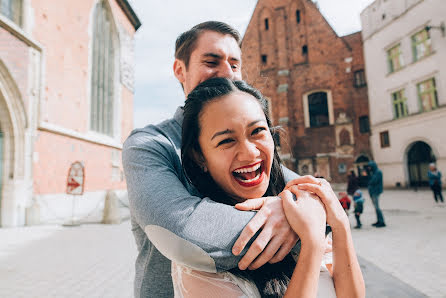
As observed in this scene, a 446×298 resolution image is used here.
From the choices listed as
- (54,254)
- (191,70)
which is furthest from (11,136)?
(191,70)

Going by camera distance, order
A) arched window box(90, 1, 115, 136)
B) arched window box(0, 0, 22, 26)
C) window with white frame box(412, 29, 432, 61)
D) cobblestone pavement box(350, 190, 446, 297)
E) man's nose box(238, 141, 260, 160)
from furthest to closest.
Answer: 1. window with white frame box(412, 29, 432, 61)
2. arched window box(90, 1, 115, 136)
3. arched window box(0, 0, 22, 26)
4. cobblestone pavement box(350, 190, 446, 297)
5. man's nose box(238, 141, 260, 160)

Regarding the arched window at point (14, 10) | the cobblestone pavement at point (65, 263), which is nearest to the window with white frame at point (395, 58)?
the cobblestone pavement at point (65, 263)

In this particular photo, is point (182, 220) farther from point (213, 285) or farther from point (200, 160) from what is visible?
point (200, 160)

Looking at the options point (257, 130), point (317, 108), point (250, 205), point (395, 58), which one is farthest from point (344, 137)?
point (250, 205)

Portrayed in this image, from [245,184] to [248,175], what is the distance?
4 centimetres

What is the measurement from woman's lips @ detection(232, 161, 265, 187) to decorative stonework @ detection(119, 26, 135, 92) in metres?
16.1

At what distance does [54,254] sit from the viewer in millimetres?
5301

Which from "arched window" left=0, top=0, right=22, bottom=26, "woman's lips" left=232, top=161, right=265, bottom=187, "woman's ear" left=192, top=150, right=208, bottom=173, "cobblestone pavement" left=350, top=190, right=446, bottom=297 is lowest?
"cobblestone pavement" left=350, top=190, right=446, bottom=297

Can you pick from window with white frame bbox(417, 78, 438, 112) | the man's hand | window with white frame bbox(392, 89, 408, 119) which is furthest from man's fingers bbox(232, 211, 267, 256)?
window with white frame bbox(392, 89, 408, 119)

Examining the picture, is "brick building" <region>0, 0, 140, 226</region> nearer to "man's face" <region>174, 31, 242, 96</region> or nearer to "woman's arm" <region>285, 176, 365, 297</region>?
"man's face" <region>174, 31, 242, 96</region>

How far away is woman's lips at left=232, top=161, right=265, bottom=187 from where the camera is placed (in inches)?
41.0

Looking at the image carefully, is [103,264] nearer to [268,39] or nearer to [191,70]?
[191,70]

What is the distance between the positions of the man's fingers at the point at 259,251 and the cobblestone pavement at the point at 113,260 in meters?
3.29

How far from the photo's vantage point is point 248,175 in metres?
1.06
